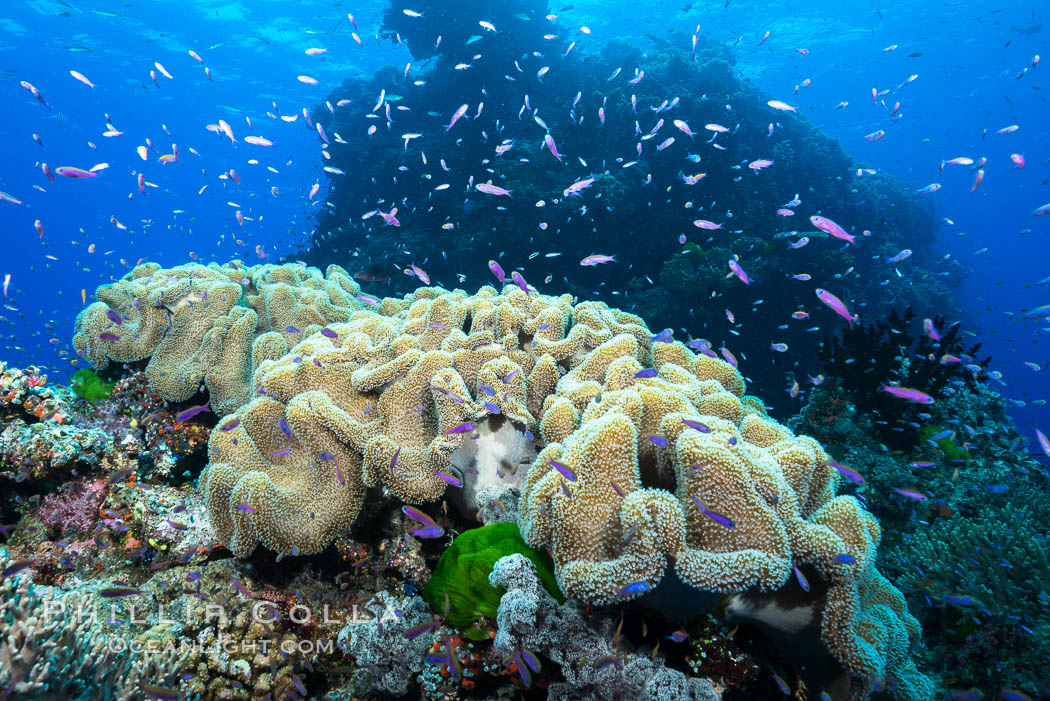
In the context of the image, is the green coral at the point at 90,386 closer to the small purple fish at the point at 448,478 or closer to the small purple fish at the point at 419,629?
the small purple fish at the point at 448,478

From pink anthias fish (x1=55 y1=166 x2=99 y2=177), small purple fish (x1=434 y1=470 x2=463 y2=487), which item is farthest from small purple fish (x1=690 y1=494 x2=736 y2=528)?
pink anthias fish (x1=55 y1=166 x2=99 y2=177)

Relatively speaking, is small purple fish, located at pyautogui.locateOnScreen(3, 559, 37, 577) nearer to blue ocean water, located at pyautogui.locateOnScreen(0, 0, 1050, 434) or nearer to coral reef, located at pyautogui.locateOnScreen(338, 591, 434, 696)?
coral reef, located at pyautogui.locateOnScreen(338, 591, 434, 696)

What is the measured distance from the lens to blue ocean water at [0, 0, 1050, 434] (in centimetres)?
3047

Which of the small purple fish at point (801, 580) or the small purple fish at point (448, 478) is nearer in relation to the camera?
the small purple fish at point (801, 580)

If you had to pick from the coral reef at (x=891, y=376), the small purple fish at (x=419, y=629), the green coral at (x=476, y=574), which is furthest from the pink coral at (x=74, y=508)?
the coral reef at (x=891, y=376)

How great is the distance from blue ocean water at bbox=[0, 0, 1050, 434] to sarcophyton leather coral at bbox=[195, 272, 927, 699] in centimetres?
794

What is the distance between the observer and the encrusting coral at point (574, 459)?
1.92m

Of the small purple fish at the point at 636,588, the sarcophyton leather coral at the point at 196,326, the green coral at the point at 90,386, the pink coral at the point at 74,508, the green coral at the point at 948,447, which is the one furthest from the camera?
the green coral at the point at 948,447

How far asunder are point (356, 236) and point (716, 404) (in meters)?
17.5

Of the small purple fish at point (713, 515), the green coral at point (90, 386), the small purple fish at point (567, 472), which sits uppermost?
the small purple fish at point (713, 515)

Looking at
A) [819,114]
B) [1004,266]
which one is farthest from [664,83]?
[1004,266]

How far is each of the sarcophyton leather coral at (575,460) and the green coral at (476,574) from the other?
36 cm

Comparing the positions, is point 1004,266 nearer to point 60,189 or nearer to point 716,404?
point 716,404

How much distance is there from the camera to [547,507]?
2062 millimetres
